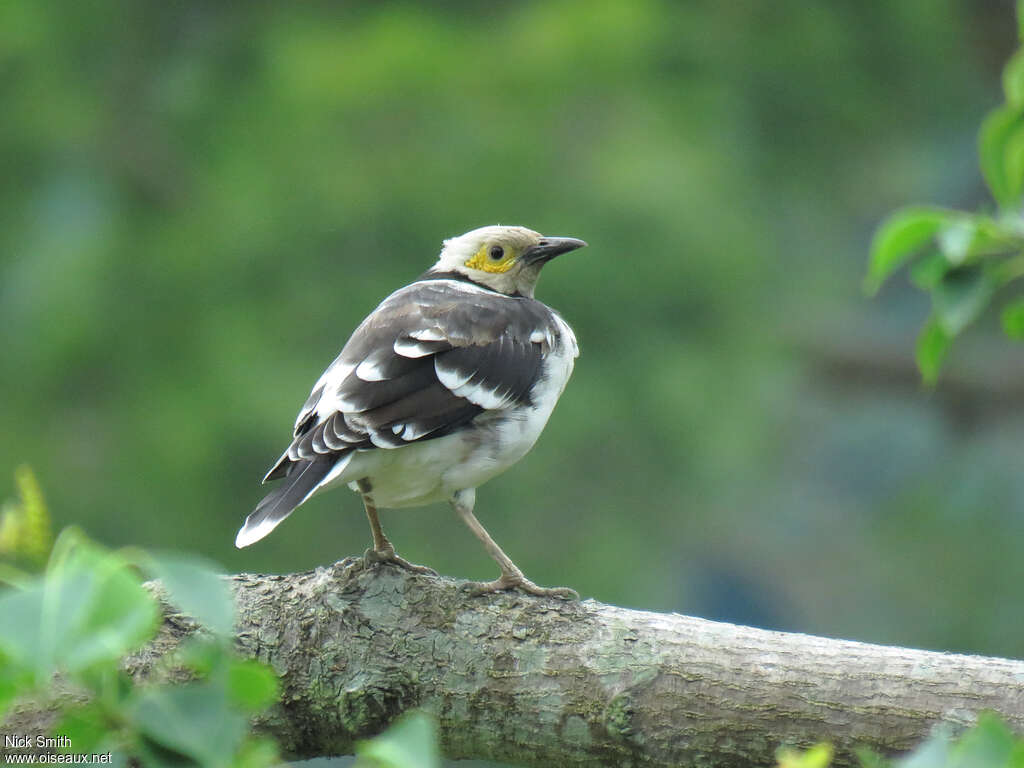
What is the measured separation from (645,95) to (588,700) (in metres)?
3.88

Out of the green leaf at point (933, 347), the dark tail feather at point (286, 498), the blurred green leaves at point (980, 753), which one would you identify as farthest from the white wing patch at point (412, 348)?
the blurred green leaves at point (980, 753)

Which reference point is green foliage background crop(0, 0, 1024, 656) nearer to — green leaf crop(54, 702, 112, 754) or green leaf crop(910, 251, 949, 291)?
green leaf crop(910, 251, 949, 291)

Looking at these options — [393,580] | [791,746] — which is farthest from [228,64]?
[791,746]

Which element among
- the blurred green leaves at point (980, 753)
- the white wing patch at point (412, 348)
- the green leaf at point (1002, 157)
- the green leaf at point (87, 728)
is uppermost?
the green leaf at point (1002, 157)

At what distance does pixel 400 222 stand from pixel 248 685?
4147 mm

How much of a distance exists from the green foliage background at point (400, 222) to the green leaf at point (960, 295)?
3.24 m

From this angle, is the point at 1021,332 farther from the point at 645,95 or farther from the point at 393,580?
the point at 645,95

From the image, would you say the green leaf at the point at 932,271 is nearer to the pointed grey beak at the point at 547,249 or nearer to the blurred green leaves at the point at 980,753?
the blurred green leaves at the point at 980,753

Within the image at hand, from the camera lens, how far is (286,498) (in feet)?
7.06

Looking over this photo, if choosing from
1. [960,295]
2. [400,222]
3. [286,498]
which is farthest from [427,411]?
[400,222]

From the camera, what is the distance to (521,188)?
16.3ft

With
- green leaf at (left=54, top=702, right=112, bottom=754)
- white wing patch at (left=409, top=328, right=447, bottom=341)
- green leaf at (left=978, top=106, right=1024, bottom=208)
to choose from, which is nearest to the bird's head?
white wing patch at (left=409, top=328, right=447, bottom=341)

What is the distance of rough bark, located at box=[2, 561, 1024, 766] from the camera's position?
1937mm

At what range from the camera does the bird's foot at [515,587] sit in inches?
87.1
